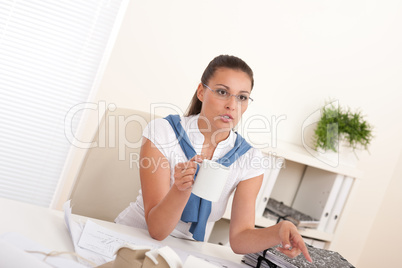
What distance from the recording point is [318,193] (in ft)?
9.89

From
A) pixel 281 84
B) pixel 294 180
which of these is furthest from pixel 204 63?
pixel 294 180

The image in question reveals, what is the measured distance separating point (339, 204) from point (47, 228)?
6.65 ft

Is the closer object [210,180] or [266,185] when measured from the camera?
[210,180]

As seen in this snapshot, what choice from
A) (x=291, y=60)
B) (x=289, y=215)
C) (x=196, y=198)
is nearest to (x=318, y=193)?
(x=289, y=215)

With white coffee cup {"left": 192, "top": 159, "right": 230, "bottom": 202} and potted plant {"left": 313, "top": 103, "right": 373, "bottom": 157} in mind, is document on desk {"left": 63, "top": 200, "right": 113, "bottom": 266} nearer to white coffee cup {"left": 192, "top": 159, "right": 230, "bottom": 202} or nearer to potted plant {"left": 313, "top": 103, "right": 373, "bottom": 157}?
white coffee cup {"left": 192, "top": 159, "right": 230, "bottom": 202}

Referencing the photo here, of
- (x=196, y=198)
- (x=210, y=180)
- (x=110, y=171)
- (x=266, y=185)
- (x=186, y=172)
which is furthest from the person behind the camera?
(x=266, y=185)

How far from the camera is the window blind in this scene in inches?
107

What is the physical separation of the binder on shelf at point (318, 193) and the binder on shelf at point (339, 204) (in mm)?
18

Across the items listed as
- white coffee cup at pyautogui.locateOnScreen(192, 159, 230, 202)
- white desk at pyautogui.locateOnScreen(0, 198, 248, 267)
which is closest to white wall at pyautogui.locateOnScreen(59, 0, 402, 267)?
white desk at pyautogui.locateOnScreen(0, 198, 248, 267)

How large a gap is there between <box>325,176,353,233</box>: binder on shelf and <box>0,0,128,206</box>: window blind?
60.6 inches

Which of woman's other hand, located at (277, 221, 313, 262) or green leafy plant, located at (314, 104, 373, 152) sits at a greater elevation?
green leafy plant, located at (314, 104, 373, 152)

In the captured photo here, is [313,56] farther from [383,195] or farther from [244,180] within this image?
[244,180]

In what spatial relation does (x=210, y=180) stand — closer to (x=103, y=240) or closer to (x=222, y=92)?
(x=103, y=240)

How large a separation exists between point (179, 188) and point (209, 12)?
1700 mm
